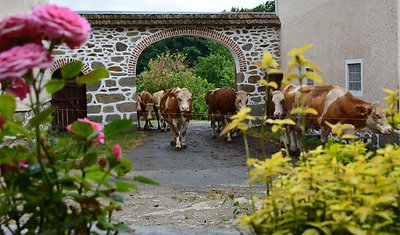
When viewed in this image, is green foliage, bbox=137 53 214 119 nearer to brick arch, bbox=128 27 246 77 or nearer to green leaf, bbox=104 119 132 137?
brick arch, bbox=128 27 246 77

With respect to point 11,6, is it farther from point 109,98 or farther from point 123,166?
point 123,166

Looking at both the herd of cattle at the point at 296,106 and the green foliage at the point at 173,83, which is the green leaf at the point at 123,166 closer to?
the herd of cattle at the point at 296,106

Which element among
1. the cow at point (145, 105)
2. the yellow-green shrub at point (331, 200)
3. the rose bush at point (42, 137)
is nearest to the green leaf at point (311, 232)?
the yellow-green shrub at point (331, 200)

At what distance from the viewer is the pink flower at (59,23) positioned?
5.32 feet

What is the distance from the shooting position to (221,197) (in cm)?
692

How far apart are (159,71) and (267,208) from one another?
22684mm

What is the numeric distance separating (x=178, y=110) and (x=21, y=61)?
430 inches

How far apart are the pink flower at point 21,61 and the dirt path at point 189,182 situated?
1.74 meters

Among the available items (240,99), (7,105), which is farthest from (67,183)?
(240,99)

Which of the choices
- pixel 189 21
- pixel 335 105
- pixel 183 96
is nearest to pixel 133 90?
pixel 189 21

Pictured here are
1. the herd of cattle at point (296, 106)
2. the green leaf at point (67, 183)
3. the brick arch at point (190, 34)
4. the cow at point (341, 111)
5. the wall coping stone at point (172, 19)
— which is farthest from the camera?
the brick arch at point (190, 34)

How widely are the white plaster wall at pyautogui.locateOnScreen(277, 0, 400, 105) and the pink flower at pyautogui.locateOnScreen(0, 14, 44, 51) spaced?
29.9 feet

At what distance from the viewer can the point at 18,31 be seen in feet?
5.43

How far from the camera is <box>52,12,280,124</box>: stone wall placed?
52.5 feet
